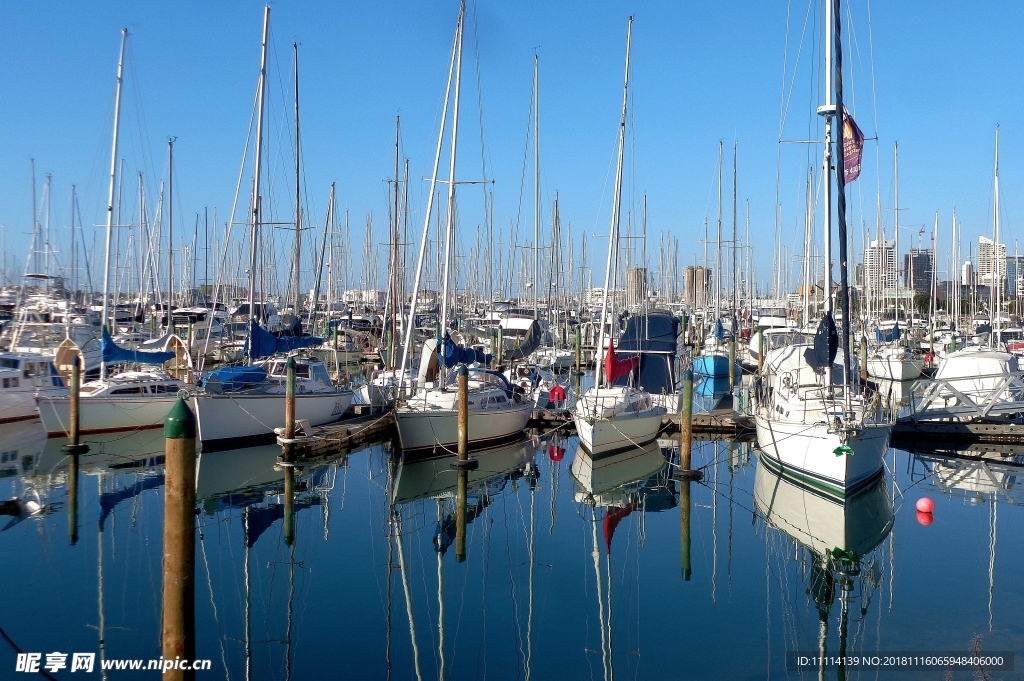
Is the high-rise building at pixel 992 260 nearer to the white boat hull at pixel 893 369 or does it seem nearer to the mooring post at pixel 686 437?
the white boat hull at pixel 893 369

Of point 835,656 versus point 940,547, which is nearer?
point 835,656

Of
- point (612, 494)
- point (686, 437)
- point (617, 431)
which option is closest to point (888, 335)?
point (617, 431)

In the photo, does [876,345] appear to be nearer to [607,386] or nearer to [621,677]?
[607,386]

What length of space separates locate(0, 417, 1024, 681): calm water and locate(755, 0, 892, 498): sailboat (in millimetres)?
727

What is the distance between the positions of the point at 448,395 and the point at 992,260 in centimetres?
3946

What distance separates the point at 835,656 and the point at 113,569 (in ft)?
39.9

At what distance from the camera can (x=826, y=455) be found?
2094 cm

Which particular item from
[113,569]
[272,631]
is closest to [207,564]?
[113,569]

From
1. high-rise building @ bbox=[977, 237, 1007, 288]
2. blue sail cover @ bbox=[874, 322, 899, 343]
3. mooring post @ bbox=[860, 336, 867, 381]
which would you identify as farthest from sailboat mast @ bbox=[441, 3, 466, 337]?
blue sail cover @ bbox=[874, 322, 899, 343]

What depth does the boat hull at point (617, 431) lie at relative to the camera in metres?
25.7

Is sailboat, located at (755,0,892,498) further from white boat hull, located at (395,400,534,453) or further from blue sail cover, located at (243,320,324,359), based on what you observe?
blue sail cover, located at (243,320,324,359)

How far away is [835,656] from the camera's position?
1296 cm

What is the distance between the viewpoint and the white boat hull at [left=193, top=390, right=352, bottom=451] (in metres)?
27.1

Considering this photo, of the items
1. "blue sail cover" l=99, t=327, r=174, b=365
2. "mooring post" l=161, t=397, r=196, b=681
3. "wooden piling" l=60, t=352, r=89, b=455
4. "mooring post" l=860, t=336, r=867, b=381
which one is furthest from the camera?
"mooring post" l=860, t=336, r=867, b=381
